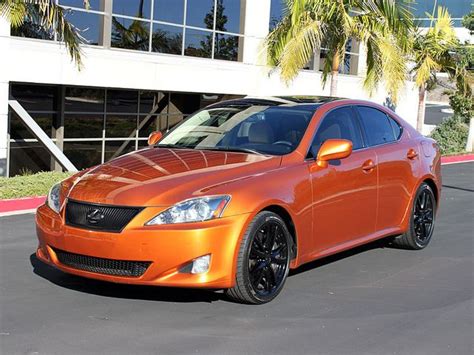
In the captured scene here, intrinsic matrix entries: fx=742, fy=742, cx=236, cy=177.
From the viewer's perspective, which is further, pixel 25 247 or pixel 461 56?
pixel 461 56

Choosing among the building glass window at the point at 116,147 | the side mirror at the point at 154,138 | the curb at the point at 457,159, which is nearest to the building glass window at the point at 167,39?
the building glass window at the point at 116,147

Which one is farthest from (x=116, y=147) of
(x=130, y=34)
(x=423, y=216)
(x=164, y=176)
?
(x=164, y=176)

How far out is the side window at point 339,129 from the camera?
6.70 metres

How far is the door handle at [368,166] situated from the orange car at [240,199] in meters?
0.01

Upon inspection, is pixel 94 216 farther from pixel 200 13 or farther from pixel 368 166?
pixel 200 13

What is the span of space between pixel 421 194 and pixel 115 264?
393cm

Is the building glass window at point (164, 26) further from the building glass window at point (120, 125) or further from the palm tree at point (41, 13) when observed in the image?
the palm tree at point (41, 13)

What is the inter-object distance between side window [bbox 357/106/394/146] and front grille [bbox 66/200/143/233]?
2.93 meters

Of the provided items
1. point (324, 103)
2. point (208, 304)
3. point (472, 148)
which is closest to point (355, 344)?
point (208, 304)

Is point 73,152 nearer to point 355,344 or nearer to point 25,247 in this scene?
point 25,247

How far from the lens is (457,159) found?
24.0 m

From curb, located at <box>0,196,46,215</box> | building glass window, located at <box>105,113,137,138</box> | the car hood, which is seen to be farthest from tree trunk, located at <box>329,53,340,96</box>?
the car hood

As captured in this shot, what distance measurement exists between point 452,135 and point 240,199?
2325 centimetres

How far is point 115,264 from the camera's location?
18.1 ft
